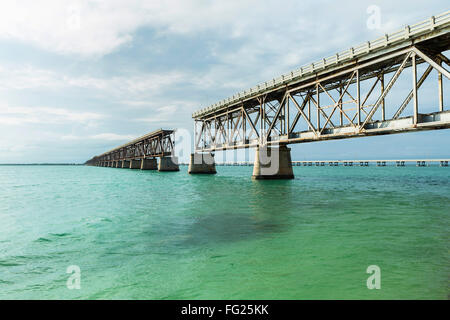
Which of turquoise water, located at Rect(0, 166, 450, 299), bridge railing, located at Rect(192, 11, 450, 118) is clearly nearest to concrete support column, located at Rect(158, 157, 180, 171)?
bridge railing, located at Rect(192, 11, 450, 118)

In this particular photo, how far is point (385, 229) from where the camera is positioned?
12.0 metres

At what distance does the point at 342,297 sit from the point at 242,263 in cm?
291

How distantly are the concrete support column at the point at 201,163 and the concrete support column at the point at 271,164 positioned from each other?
91.1 ft

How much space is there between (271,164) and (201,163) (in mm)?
33002

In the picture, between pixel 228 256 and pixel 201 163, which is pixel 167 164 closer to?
pixel 201 163

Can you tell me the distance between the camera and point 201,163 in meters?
74.9

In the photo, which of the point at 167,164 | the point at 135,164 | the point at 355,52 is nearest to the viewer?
the point at 355,52

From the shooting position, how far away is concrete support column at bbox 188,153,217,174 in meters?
72.9

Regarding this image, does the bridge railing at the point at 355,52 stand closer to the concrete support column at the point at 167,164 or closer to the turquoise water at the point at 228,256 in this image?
the turquoise water at the point at 228,256

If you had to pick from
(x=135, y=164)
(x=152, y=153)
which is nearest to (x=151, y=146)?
(x=152, y=153)

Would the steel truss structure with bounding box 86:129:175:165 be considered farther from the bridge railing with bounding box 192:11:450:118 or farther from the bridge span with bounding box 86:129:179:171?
the bridge railing with bounding box 192:11:450:118

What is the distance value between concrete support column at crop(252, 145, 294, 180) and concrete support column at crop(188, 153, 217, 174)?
27.8 m

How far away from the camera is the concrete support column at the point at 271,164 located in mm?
44125
